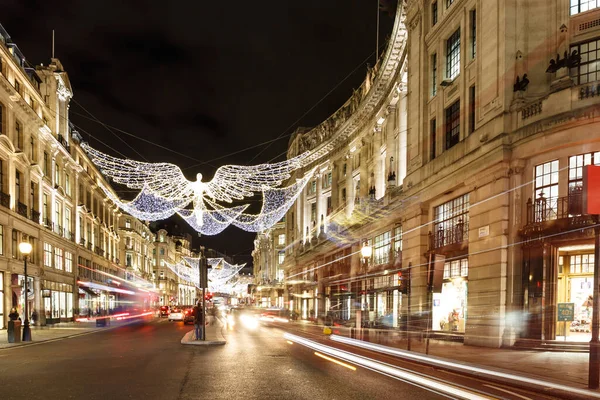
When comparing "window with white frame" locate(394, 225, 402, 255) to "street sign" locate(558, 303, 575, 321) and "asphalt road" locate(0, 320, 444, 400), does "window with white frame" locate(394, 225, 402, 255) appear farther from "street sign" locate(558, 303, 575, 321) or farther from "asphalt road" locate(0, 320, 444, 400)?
"asphalt road" locate(0, 320, 444, 400)

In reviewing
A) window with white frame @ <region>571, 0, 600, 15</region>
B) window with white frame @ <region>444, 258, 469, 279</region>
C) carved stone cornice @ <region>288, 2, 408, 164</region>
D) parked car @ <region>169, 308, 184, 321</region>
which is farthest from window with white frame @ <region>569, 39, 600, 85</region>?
parked car @ <region>169, 308, 184, 321</region>

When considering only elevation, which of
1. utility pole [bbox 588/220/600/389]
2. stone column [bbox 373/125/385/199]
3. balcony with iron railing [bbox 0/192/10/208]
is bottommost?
utility pole [bbox 588/220/600/389]

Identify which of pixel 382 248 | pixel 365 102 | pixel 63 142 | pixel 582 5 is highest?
pixel 365 102

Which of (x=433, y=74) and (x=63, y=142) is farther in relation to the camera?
(x=63, y=142)

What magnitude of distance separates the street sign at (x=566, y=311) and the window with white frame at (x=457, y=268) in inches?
232

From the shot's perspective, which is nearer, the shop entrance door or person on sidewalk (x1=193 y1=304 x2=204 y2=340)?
the shop entrance door

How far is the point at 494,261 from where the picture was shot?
69.0ft

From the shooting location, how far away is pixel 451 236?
83.2 ft

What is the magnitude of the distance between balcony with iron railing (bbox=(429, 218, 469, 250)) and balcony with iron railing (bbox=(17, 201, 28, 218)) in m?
27.4

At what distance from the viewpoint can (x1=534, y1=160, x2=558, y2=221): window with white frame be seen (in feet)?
62.3

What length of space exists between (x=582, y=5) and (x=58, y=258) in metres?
42.8

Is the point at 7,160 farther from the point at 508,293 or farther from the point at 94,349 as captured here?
the point at 508,293

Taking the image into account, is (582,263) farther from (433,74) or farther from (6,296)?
(6,296)

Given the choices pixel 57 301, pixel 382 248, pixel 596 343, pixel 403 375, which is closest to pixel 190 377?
pixel 403 375
